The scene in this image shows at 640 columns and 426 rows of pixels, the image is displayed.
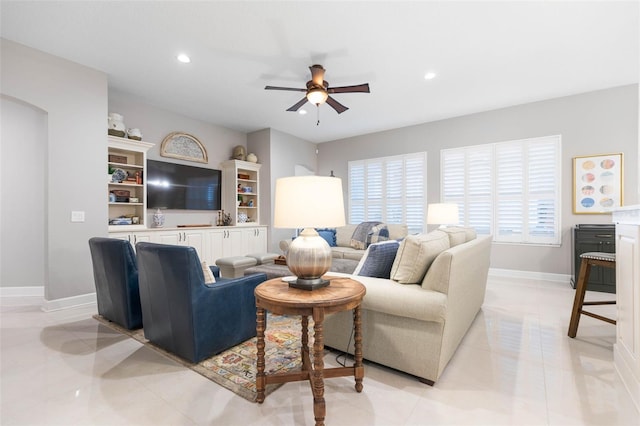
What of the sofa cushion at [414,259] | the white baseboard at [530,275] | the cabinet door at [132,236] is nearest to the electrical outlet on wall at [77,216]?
the cabinet door at [132,236]

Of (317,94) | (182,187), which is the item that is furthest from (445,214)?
(182,187)

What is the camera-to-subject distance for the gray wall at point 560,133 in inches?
154

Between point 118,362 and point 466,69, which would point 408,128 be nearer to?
point 466,69

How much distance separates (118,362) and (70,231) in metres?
2.06

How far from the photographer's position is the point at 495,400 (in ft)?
5.26

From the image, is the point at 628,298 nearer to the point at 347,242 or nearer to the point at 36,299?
the point at 347,242

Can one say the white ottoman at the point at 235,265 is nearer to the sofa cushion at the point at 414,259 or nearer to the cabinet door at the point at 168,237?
the cabinet door at the point at 168,237

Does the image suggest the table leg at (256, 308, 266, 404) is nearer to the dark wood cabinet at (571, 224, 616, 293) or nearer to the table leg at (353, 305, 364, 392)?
the table leg at (353, 305, 364, 392)

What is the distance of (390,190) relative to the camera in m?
6.01

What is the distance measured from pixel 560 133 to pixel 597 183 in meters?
0.90

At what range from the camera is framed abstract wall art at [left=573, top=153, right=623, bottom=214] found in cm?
397

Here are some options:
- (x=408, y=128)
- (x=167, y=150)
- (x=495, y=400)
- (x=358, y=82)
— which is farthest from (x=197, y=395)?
(x=408, y=128)

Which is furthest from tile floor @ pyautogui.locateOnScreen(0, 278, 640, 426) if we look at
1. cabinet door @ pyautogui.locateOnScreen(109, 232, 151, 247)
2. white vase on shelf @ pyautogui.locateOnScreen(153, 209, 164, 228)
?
white vase on shelf @ pyautogui.locateOnScreen(153, 209, 164, 228)

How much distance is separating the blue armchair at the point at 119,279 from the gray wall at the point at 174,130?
6.53 ft
